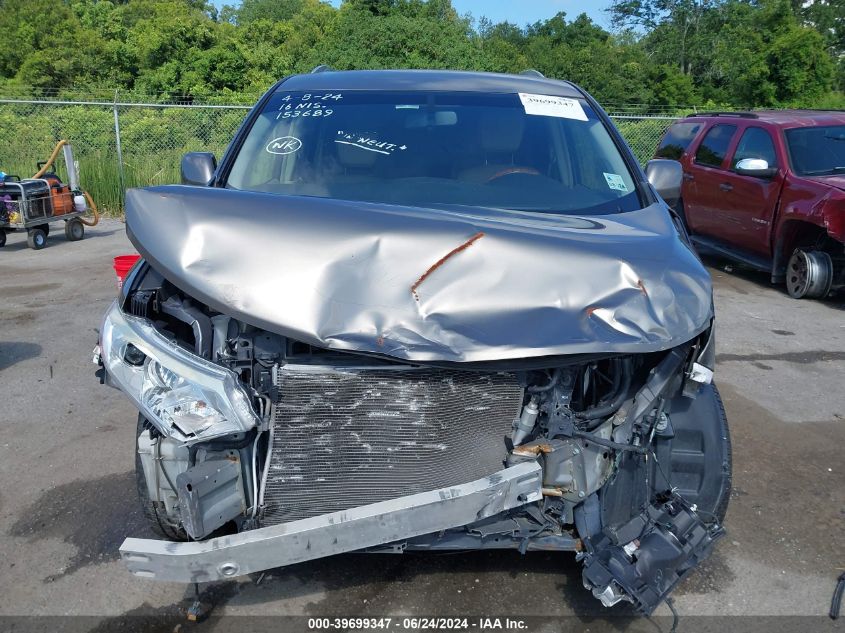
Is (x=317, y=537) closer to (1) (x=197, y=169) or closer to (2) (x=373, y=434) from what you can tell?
(2) (x=373, y=434)

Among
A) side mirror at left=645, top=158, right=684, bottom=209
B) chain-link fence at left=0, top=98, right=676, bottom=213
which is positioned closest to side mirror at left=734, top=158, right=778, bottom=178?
side mirror at left=645, top=158, right=684, bottom=209

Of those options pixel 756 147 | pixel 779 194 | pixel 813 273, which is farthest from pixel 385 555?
pixel 756 147

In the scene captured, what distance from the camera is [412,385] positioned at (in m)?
2.58

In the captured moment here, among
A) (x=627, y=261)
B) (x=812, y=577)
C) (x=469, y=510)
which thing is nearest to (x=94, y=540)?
(x=469, y=510)

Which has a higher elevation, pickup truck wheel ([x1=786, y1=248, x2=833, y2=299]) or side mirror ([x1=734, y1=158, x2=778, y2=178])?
side mirror ([x1=734, y1=158, x2=778, y2=178])

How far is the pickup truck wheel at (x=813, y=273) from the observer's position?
320 inches

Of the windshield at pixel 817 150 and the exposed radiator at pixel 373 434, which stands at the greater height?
the windshield at pixel 817 150

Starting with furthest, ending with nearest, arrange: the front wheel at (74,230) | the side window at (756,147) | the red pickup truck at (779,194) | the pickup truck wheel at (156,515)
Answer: the front wheel at (74,230)
the side window at (756,147)
the red pickup truck at (779,194)
the pickup truck wheel at (156,515)

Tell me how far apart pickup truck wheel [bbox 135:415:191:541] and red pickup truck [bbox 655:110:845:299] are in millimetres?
7117

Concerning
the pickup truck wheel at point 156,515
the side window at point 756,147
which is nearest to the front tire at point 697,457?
the pickup truck wheel at point 156,515

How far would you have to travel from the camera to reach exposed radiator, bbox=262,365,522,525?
2586 millimetres

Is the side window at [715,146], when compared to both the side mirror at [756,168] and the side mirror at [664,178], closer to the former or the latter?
the side mirror at [756,168]

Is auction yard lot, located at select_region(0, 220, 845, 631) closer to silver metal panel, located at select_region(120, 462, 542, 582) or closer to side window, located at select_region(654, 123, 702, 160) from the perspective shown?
silver metal panel, located at select_region(120, 462, 542, 582)

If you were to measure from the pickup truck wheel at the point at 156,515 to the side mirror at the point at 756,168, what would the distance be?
24.4 feet
